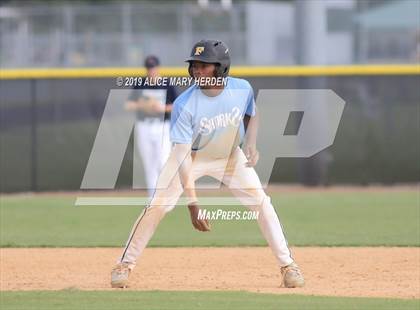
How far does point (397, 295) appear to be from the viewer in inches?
320

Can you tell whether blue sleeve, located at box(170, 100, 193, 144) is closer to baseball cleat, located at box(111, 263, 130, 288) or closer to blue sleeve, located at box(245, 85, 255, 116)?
blue sleeve, located at box(245, 85, 255, 116)

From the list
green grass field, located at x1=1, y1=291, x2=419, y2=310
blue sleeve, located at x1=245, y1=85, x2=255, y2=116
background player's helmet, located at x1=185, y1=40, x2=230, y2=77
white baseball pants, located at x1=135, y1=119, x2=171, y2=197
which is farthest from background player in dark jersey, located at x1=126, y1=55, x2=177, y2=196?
green grass field, located at x1=1, y1=291, x2=419, y2=310

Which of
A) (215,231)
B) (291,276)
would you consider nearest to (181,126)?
(291,276)

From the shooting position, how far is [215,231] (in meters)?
12.6

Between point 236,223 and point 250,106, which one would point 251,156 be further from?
point 236,223

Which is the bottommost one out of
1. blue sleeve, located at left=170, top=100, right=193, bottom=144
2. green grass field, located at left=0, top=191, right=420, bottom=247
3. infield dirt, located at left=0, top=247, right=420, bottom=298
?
green grass field, located at left=0, top=191, right=420, bottom=247

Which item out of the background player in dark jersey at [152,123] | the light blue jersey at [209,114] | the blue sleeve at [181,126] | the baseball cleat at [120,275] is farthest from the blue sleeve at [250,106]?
the background player in dark jersey at [152,123]

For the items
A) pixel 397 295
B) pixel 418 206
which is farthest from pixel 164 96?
pixel 397 295

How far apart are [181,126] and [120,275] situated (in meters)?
1.36

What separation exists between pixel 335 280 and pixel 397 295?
36.9 inches

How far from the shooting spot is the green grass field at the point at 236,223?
11625mm

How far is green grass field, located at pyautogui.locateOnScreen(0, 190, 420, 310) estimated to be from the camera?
7.62m

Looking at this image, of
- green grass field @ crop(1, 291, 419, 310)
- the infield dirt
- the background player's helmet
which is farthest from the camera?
the infield dirt

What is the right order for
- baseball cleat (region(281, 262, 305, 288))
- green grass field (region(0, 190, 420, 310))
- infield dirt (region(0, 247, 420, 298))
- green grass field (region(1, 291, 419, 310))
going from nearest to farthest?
green grass field (region(1, 291, 419, 310)) < green grass field (region(0, 190, 420, 310)) < baseball cleat (region(281, 262, 305, 288)) < infield dirt (region(0, 247, 420, 298))
